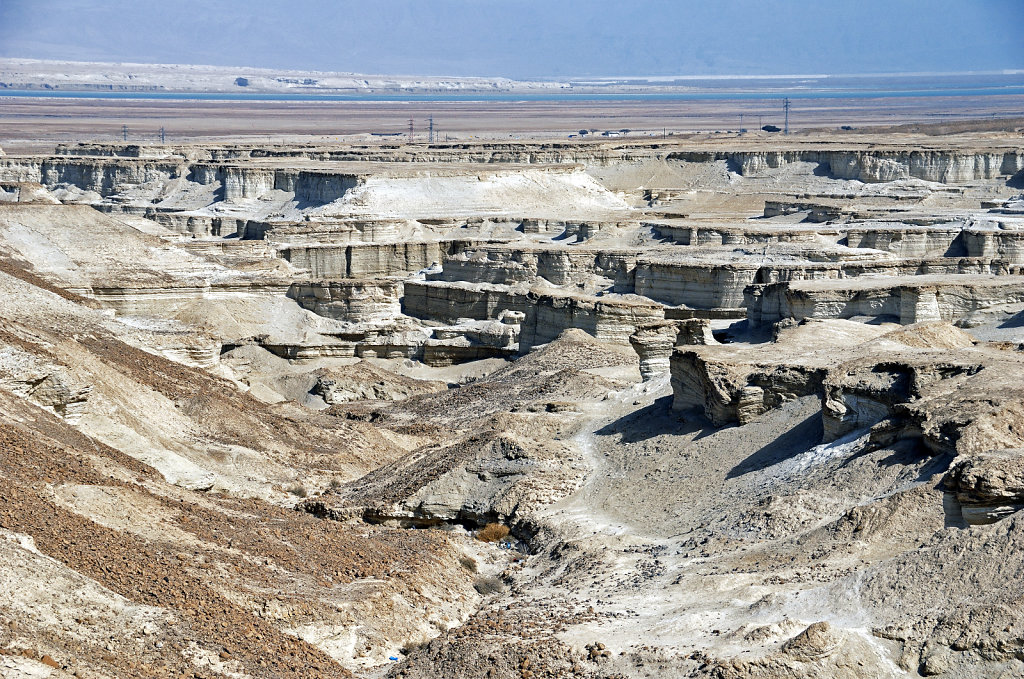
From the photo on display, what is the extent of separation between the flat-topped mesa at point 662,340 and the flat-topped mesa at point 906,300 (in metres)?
3.69

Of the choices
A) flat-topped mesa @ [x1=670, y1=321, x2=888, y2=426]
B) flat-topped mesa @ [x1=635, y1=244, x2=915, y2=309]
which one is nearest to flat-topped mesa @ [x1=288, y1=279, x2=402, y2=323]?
flat-topped mesa @ [x1=635, y1=244, x2=915, y2=309]

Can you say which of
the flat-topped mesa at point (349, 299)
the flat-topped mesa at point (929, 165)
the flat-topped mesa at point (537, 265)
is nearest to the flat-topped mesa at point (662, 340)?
the flat-topped mesa at point (349, 299)

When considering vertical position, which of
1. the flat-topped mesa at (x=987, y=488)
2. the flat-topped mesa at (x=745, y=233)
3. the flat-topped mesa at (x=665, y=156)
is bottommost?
the flat-topped mesa at (x=745, y=233)

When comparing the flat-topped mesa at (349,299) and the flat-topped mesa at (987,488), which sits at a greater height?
the flat-topped mesa at (987,488)

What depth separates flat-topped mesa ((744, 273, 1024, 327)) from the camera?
33.5 metres

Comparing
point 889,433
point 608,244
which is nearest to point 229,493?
point 889,433

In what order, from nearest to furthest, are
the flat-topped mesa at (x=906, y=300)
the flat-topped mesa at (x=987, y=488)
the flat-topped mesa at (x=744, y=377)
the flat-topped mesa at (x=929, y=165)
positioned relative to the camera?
the flat-topped mesa at (x=987, y=488)
the flat-topped mesa at (x=744, y=377)
the flat-topped mesa at (x=906, y=300)
the flat-topped mesa at (x=929, y=165)

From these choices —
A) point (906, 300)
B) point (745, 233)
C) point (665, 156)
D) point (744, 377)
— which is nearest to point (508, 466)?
point (744, 377)

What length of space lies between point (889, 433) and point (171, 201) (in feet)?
199

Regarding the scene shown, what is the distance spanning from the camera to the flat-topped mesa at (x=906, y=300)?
3350 cm

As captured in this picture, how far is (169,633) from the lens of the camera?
14375 mm

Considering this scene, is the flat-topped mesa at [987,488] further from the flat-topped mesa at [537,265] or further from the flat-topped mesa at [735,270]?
the flat-topped mesa at [537,265]

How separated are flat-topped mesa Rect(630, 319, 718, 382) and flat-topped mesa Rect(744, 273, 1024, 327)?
369 cm

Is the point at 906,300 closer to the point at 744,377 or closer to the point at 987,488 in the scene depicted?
the point at 744,377
